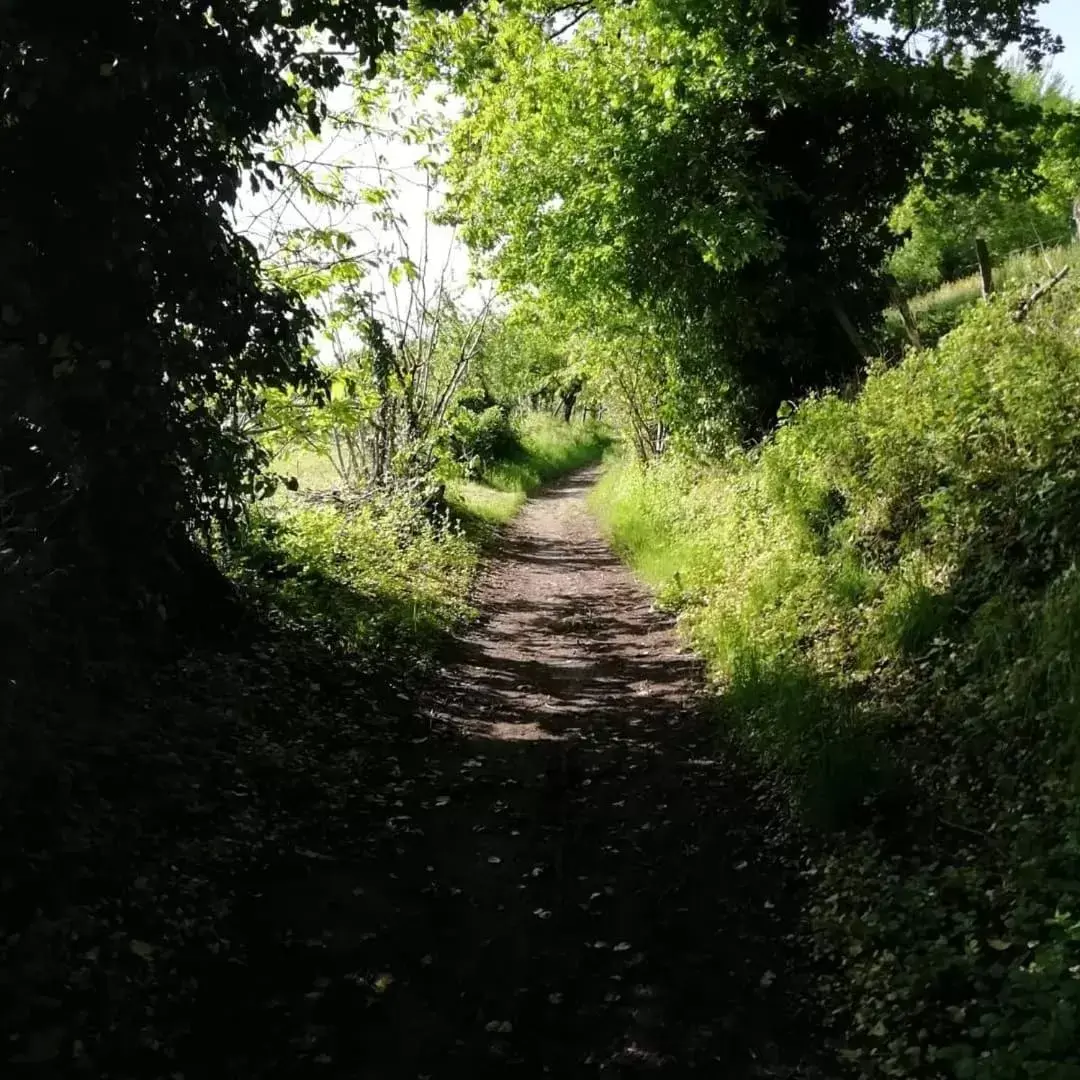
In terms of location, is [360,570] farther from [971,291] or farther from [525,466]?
[525,466]

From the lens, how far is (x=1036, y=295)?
7902 mm

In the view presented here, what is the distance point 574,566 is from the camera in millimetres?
16844

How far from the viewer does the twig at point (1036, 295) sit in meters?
7.82

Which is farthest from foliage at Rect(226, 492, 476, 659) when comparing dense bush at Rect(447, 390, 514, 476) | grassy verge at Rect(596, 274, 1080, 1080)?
dense bush at Rect(447, 390, 514, 476)

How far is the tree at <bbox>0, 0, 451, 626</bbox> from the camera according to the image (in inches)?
149

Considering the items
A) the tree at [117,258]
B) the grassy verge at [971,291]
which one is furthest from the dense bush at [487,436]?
the tree at [117,258]

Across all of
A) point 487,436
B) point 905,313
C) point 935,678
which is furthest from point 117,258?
point 487,436

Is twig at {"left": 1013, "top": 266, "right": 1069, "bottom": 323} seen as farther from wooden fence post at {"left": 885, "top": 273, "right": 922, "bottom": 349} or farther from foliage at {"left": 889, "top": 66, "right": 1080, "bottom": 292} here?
foliage at {"left": 889, "top": 66, "right": 1080, "bottom": 292}

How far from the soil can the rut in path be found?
0.02 meters

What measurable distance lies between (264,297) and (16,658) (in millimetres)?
2395

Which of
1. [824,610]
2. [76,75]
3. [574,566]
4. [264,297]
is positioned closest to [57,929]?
[264,297]

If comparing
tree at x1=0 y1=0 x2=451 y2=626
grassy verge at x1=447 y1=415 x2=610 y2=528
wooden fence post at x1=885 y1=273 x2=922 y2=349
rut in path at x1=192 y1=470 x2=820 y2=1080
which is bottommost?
rut in path at x1=192 y1=470 x2=820 y2=1080

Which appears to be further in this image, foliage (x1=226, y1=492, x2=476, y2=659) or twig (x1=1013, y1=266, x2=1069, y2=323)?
foliage (x1=226, y1=492, x2=476, y2=659)

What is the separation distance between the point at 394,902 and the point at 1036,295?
24.1ft
